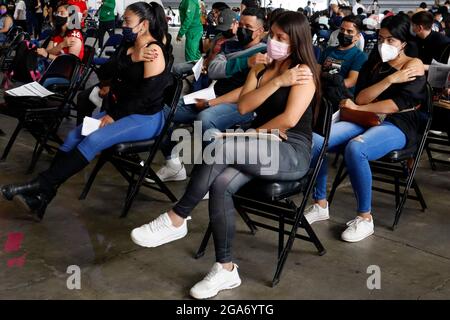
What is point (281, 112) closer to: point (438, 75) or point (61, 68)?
point (438, 75)

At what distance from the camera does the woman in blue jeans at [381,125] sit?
3.40 metres

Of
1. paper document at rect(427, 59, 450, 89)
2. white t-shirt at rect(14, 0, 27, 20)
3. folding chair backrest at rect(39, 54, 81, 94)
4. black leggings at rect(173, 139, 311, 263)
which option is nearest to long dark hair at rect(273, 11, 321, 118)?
black leggings at rect(173, 139, 311, 263)

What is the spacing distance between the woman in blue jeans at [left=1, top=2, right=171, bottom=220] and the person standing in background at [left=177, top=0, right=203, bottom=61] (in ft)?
13.2

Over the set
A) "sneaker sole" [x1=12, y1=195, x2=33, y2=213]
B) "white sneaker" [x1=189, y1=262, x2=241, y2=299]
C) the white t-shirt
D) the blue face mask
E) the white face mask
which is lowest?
the white t-shirt

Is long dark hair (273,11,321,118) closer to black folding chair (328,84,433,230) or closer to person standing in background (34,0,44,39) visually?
black folding chair (328,84,433,230)

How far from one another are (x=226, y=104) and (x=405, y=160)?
1.25 metres

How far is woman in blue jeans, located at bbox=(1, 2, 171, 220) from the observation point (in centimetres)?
348

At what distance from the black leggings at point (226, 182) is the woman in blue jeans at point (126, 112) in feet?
3.13

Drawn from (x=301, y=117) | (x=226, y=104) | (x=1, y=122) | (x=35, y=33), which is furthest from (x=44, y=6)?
(x=301, y=117)

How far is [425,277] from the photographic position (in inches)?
115

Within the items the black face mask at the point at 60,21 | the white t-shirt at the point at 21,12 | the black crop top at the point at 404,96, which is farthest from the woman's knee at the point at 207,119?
the white t-shirt at the point at 21,12

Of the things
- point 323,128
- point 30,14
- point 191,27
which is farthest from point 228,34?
point 30,14

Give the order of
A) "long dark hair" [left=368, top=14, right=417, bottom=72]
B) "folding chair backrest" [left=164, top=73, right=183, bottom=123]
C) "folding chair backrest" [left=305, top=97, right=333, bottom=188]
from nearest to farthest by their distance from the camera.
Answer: "folding chair backrest" [left=305, top=97, right=333, bottom=188] → "long dark hair" [left=368, top=14, right=417, bottom=72] → "folding chair backrest" [left=164, top=73, right=183, bottom=123]
